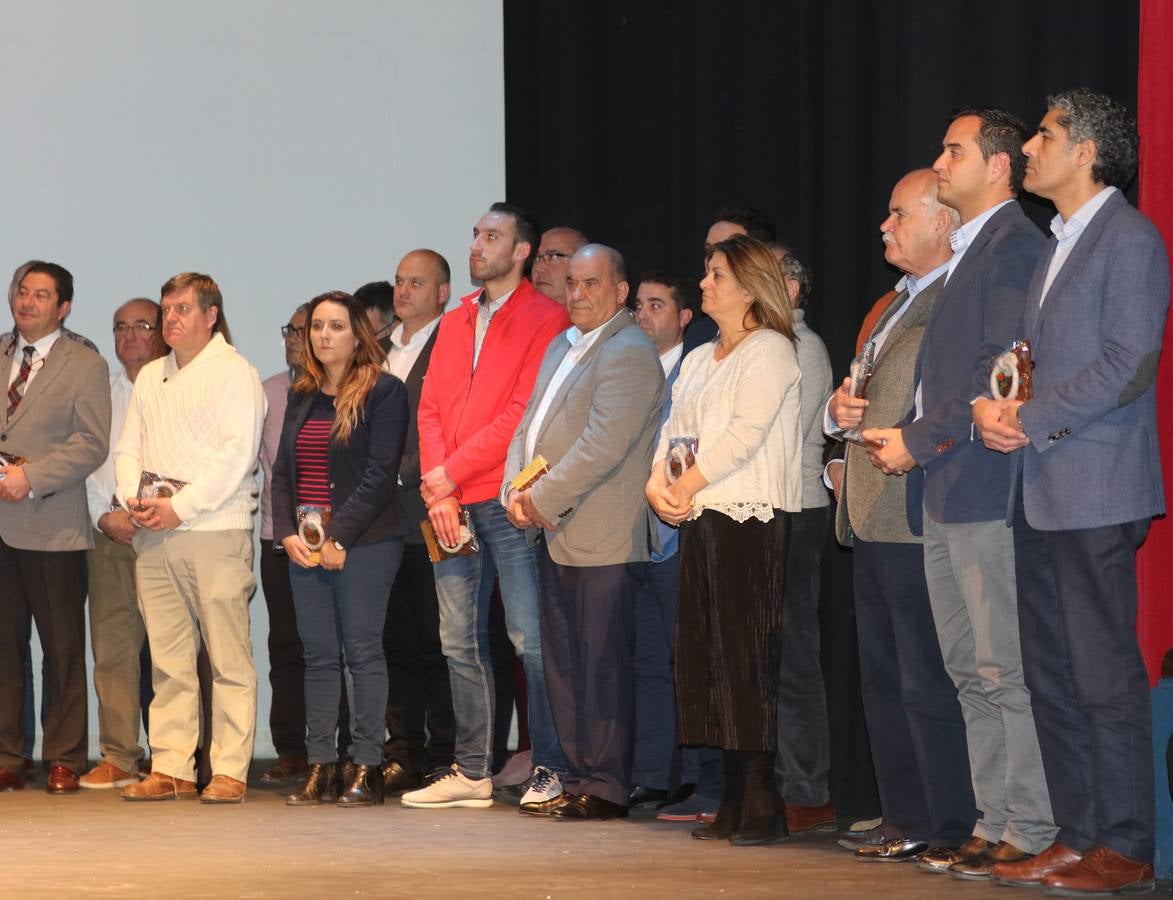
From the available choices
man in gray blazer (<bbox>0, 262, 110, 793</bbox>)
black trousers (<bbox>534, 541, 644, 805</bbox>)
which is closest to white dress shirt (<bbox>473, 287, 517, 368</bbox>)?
black trousers (<bbox>534, 541, 644, 805</bbox>)

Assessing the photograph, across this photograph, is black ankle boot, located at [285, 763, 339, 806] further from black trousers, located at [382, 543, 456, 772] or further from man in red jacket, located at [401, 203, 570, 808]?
black trousers, located at [382, 543, 456, 772]

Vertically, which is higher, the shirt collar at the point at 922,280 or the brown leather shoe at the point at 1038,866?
the shirt collar at the point at 922,280

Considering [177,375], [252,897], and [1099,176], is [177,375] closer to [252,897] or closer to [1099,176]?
[252,897]

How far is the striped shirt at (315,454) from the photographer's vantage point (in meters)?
5.03

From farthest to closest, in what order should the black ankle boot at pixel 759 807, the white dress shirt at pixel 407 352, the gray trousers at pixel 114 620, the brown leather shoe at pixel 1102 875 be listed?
the gray trousers at pixel 114 620 → the white dress shirt at pixel 407 352 → the black ankle boot at pixel 759 807 → the brown leather shoe at pixel 1102 875

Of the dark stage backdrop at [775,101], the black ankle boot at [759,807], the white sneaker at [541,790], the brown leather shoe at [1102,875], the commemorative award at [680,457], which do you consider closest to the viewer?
the brown leather shoe at [1102,875]

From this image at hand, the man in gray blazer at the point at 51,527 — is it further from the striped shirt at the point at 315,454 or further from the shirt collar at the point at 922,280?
the shirt collar at the point at 922,280

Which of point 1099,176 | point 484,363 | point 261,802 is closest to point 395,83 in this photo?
point 484,363

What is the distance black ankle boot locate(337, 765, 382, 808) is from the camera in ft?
16.3

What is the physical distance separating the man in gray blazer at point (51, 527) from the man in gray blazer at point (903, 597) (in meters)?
2.63

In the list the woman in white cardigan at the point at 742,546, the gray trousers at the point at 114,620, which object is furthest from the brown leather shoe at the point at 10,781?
the woman in white cardigan at the point at 742,546

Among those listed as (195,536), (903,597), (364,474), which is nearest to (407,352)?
(364,474)

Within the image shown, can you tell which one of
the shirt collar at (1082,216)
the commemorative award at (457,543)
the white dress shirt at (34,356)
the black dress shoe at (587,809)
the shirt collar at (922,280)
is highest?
the shirt collar at (1082,216)

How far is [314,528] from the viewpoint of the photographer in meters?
4.94
